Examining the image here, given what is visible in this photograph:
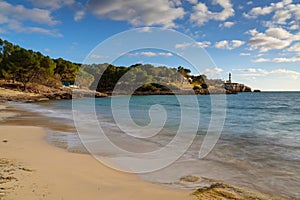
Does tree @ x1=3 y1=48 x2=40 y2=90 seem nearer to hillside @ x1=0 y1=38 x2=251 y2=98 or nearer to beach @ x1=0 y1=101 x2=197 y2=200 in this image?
hillside @ x1=0 y1=38 x2=251 y2=98

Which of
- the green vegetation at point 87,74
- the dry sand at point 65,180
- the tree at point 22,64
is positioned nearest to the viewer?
the dry sand at point 65,180

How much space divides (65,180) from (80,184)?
14.9 inches

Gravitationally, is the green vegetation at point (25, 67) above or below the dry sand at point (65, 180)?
above

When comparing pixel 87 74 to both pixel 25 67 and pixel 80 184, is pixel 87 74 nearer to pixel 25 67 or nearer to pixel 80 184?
pixel 25 67

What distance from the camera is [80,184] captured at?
4.68 meters

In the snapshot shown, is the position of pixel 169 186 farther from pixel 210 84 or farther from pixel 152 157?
pixel 210 84

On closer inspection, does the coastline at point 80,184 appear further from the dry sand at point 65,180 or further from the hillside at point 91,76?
the hillside at point 91,76

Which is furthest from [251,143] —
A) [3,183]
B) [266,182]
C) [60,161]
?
[3,183]

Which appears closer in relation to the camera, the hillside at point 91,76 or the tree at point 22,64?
the tree at point 22,64

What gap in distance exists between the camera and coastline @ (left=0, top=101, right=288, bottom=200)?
4184 mm

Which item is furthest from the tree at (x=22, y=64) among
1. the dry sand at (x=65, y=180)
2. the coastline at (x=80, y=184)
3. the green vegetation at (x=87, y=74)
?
the coastline at (x=80, y=184)

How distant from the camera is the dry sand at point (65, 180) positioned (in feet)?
13.6

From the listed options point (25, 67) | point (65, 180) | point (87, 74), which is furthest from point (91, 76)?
point (65, 180)

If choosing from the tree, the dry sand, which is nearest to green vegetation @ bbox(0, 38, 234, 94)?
the tree
